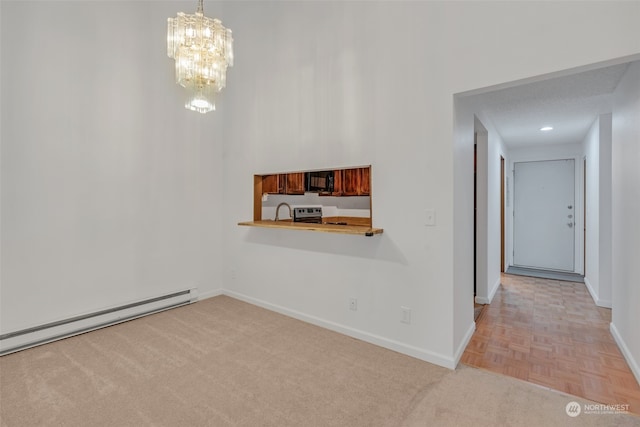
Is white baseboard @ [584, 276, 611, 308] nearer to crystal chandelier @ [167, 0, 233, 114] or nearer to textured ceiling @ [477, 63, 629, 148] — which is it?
textured ceiling @ [477, 63, 629, 148]

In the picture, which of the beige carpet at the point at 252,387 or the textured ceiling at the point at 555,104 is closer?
the beige carpet at the point at 252,387

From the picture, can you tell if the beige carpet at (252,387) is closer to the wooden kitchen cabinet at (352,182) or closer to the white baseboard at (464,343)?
the white baseboard at (464,343)

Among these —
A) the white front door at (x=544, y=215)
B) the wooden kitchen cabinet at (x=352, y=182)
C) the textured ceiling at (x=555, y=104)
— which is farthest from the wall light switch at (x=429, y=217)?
the white front door at (x=544, y=215)

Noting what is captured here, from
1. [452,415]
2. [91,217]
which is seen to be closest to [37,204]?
[91,217]

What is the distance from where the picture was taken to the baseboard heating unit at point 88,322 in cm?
263

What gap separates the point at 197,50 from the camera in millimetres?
2201

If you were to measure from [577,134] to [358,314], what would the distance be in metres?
4.84

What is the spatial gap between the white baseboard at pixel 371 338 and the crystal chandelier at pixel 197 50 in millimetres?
2319

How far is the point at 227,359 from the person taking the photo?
247 centimetres

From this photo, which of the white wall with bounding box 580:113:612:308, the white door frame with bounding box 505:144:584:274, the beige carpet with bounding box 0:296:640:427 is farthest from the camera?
the white door frame with bounding box 505:144:584:274

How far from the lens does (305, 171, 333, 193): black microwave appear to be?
3.36 m

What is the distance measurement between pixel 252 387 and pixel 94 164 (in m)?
2.62

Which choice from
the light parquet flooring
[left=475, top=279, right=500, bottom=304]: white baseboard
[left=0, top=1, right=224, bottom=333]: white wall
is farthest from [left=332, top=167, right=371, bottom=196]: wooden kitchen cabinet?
[left=475, top=279, right=500, bottom=304]: white baseboard

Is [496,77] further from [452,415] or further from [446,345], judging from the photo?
[452,415]
